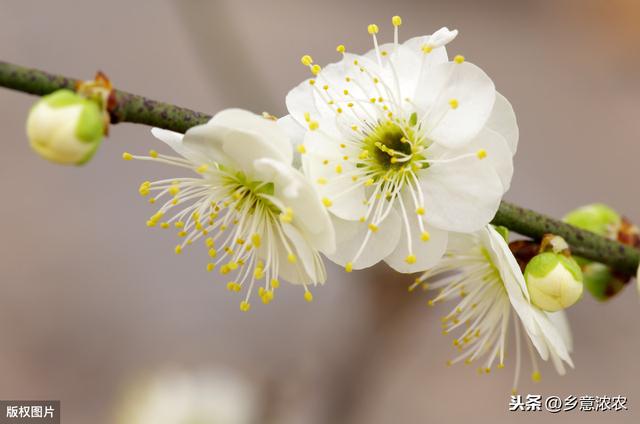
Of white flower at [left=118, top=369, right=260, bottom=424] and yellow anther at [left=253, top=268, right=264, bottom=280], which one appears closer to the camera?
yellow anther at [left=253, top=268, right=264, bottom=280]

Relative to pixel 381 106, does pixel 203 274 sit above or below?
above

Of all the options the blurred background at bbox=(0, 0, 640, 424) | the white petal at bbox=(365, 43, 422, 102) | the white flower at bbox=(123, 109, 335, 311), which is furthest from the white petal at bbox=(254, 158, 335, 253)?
the blurred background at bbox=(0, 0, 640, 424)

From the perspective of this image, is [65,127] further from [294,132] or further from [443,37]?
[443,37]

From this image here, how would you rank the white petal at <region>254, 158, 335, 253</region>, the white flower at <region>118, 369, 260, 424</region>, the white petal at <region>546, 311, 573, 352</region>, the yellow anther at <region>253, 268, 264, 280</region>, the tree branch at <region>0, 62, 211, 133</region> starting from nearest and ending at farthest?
the tree branch at <region>0, 62, 211, 133</region>
the white petal at <region>254, 158, 335, 253</region>
the yellow anther at <region>253, 268, 264, 280</region>
the white petal at <region>546, 311, 573, 352</region>
the white flower at <region>118, 369, 260, 424</region>

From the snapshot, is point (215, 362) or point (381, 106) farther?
point (215, 362)

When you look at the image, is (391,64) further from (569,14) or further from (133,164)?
(569,14)

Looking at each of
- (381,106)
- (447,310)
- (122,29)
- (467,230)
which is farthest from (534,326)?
(122,29)

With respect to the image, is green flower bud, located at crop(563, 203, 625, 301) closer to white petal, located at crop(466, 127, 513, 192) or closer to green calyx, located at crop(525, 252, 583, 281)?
green calyx, located at crop(525, 252, 583, 281)
